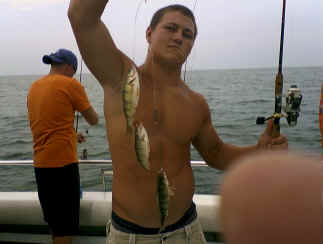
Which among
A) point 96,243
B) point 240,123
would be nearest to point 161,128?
point 96,243

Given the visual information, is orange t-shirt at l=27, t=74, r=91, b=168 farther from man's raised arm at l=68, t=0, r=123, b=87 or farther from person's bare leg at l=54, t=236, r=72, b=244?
man's raised arm at l=68, t=0, r=123, b=87

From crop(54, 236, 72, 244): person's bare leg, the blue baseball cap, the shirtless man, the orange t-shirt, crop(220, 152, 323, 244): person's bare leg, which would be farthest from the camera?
the blue baseball cap

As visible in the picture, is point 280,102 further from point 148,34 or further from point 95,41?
point 95,41

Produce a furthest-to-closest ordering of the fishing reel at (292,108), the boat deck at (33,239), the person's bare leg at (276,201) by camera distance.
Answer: the boat deck at (33,239) → the fishing reel at (292,108) → the person's bare leg at (276,201)

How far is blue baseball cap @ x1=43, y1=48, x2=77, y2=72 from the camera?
3.17 m

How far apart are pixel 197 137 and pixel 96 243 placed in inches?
84.5

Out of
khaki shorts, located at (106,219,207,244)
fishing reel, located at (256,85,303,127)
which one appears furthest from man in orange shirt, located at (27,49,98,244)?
fishing reel, located at (256,85,303,127)

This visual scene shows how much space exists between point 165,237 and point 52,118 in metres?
1.74

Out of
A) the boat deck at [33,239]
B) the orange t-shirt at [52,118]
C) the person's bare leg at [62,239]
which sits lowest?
the boat deck at [33,239]

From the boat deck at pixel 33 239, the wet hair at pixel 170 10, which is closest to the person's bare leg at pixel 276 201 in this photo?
the wet hair at pixel 170 10

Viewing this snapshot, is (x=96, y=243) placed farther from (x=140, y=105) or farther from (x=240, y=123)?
(x=240, y=123)

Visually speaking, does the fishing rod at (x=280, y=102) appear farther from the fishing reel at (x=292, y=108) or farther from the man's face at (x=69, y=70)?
the man's face at (x=69, y=70)

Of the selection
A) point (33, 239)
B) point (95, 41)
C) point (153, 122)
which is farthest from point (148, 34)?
point (33, 239)

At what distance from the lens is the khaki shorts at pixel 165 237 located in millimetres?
1736
